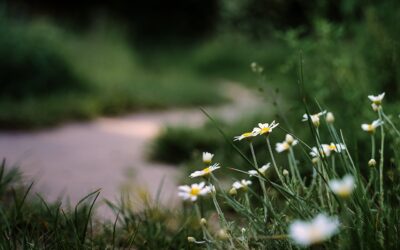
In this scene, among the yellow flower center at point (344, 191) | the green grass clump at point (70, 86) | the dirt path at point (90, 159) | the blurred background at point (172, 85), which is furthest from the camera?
the green grass clump at point (70, 86)

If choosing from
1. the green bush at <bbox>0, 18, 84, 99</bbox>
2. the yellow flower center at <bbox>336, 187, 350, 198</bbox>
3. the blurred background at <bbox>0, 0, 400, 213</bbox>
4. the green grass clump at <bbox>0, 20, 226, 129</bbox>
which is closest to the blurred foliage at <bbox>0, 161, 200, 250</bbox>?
the blurred background at <bbox>0, 0, 400, 213</bbox>

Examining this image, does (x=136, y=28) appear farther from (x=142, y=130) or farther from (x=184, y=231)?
(x=184, y=231)

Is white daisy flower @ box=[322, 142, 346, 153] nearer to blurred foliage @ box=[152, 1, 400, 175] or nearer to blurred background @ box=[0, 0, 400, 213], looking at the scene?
blurred background @ box=[0, 0, 400, 213]

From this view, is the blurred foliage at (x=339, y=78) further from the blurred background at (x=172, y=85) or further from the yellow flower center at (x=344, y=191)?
the yellow flower center at (x=344, y=191)

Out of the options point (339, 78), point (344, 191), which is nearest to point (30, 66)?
point (339, 78)

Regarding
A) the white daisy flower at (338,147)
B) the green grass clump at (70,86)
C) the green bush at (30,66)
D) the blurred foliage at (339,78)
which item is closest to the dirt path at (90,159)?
the green grass clump at (70,86)

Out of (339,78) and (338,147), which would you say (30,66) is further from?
(338,147)
